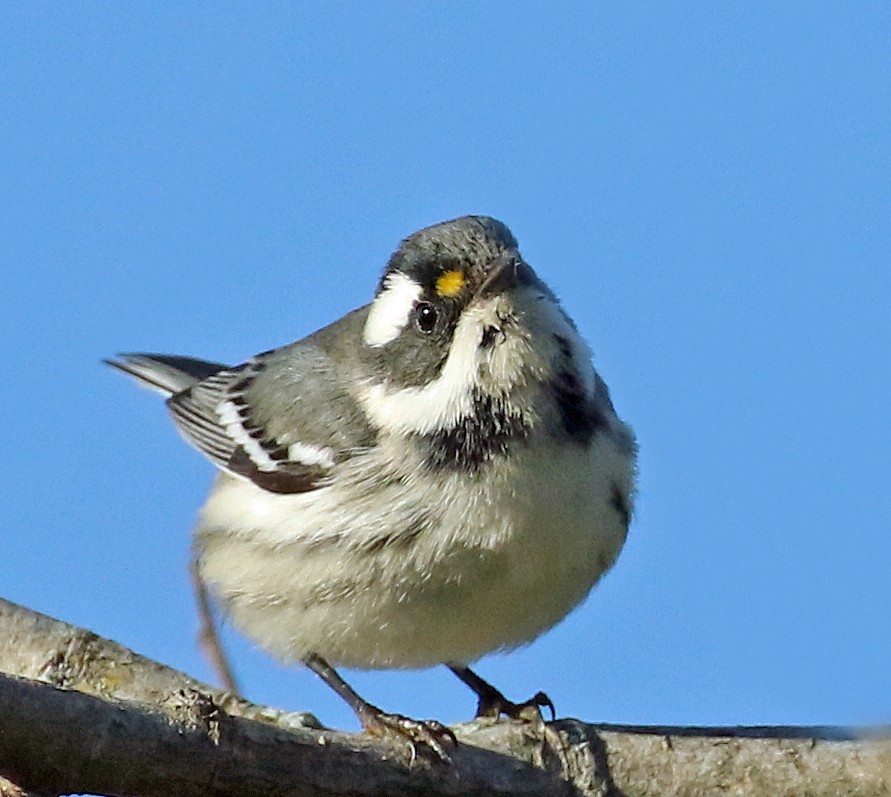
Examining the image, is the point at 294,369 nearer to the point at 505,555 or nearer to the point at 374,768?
the point at 505,555

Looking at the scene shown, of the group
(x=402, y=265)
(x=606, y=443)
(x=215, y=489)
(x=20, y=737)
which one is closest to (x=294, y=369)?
(x=215, y=489)

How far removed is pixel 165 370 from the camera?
688cm

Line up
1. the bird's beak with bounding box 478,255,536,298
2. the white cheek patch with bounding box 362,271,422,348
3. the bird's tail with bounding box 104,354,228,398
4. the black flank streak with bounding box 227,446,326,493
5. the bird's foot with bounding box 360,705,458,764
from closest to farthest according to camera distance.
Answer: the bird's foot with bounding box 360,705,458,764 → the bird's beak with bounding box 478,255,536,298 → the white cheek patch with bounding box 362,271,422,348 → the black flank streak with bounding box 227,446,326,493 → the bird's tail with bounding box 104,354,228,398

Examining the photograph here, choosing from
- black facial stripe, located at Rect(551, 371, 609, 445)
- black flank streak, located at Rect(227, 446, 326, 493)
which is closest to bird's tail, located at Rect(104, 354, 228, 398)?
black flank streak, located at Rect(227, 446, 326, 493)

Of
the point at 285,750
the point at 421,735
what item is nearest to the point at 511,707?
the point at 421,735

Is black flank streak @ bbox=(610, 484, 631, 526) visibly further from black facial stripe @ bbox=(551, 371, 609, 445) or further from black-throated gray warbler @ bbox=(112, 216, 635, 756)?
black facial stripe @ bbox=(551, 371, 609, 445)

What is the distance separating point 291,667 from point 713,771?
5.15 ft

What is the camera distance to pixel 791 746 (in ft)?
13.3

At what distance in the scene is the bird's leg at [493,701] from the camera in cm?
478

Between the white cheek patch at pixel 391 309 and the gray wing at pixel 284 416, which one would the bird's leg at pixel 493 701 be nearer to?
the gray wing at pixel 284 416

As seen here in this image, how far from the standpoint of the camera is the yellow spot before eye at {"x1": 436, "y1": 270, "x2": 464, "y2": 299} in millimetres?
4344

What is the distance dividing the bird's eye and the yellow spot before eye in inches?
2.3

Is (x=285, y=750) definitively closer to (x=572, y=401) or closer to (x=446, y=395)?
(x=446, y=395)

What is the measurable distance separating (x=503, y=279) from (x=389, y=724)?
1396 millimetres
